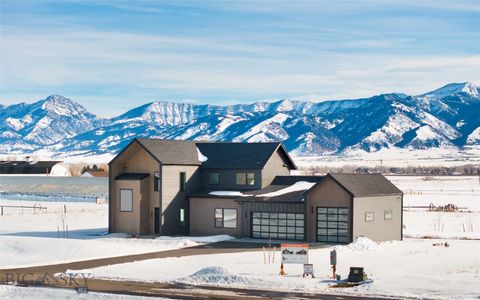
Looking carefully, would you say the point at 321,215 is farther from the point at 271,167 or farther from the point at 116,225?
the point at 116,225

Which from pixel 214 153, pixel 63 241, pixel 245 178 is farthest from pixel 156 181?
pixel 63 241

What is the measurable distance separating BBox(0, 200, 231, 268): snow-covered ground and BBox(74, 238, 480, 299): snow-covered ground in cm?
505

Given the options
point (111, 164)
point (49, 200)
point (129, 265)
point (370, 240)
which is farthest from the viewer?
point (49, 200)

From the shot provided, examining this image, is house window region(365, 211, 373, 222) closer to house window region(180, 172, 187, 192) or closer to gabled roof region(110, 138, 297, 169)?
gabled roof region(110, 138, 297, 169)

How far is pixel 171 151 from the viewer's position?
6356 cm

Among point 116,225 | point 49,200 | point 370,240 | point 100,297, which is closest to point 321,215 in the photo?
point 370,240

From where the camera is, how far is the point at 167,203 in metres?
61.8

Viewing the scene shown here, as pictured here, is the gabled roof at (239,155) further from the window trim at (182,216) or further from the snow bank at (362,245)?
the snow bank at (362,245)

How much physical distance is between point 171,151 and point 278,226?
990 centimetres

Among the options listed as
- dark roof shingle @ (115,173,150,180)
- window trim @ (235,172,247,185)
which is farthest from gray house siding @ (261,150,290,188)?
dark roof shingle @ (115,173,150,180)

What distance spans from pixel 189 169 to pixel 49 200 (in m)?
47.1

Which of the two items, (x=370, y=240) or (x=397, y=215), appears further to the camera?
(x=397, y=215)

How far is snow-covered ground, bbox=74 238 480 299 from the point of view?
3703 cm

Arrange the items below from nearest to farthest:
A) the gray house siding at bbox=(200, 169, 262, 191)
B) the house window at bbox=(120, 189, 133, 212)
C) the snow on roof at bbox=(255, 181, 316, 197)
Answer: the snow on roof at bbox=(255, 181, 316, 197) < the house window at bbox=(120, 189, 133, 212) < the gray house siding at bbox=(200, 169, 262, 191)
